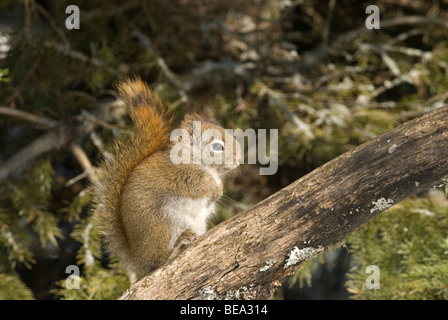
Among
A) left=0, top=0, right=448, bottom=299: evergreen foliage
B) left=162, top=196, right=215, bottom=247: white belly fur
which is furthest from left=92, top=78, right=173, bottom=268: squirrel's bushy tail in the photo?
left=0, top=0, right=448, bottom=299: evergreen foliage

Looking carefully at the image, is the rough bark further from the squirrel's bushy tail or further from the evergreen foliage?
the evergreen foliage

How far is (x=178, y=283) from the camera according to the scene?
1076mm

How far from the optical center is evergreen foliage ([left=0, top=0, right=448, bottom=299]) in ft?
4.81

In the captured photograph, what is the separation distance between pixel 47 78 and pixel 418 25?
172cm

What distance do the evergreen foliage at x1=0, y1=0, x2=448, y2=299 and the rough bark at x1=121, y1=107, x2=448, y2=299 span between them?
37cm

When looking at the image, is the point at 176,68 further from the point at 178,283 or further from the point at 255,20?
the point at 178,283

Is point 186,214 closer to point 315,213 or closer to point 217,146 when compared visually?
point 217,146

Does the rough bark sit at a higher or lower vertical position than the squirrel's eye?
lower

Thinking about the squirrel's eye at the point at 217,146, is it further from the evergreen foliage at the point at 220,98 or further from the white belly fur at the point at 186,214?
the evergreen foliage at the point at 220,98

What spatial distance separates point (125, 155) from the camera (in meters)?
1.26

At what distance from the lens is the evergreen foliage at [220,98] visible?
1465mm

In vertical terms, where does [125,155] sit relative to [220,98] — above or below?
below

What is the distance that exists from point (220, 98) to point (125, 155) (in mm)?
867

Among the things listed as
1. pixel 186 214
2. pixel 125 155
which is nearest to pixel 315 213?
pixel 186 214
